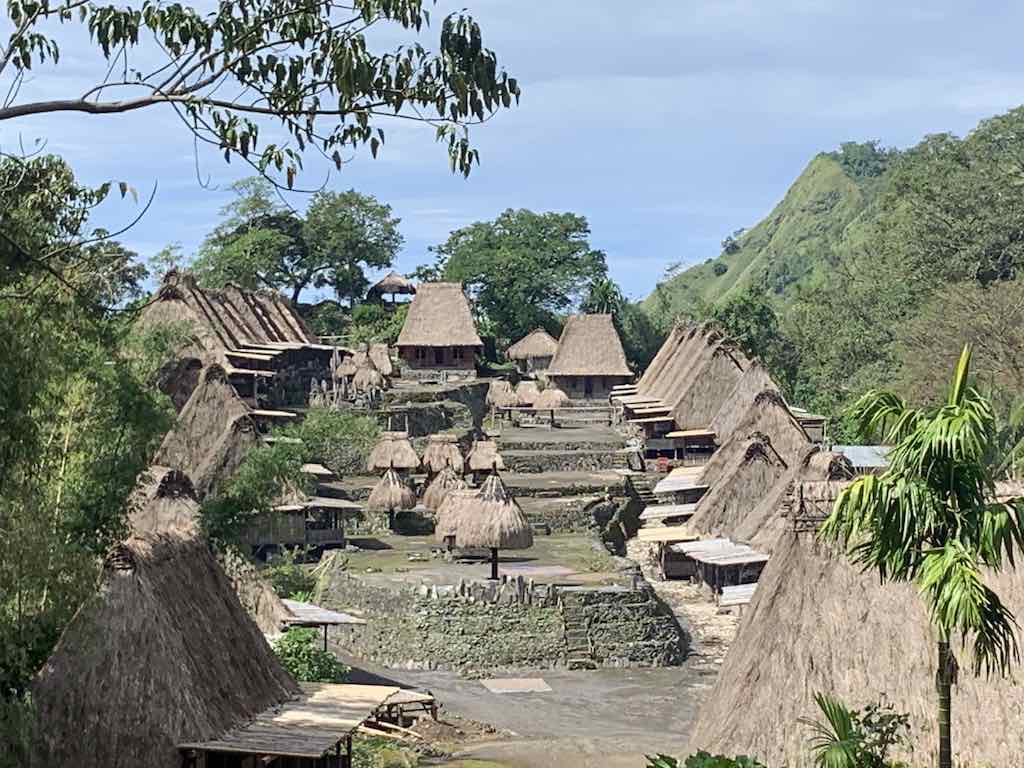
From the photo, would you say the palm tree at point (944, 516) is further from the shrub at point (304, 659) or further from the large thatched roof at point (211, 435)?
the large thatched roof at point (211, 435)

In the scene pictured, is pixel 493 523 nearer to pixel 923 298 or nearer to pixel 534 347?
pixel 923 298

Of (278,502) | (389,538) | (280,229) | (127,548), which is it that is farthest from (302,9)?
(280,229)

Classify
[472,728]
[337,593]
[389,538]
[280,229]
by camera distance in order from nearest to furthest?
1. [472,728]
2. [337,593]
3. [389,538]
4. [280,229]

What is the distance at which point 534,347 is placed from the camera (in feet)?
209

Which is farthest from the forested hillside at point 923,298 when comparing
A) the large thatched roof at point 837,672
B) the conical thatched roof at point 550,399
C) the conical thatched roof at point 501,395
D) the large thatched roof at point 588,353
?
the large thatched roof at point 837,672

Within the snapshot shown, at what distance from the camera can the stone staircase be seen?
27.5 m

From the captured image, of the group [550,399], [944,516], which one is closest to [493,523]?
[944,516]

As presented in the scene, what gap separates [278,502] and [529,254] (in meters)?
35.3

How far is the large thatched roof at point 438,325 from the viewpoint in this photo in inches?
2253

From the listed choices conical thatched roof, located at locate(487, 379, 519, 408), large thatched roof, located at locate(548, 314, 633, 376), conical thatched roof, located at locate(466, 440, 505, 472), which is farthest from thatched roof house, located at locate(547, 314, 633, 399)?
conical thatched roof, located at locate(466, 440, 505, 472)

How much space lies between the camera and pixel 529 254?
67875mm

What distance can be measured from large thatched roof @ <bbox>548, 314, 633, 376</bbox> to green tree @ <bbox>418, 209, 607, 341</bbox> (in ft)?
23.1

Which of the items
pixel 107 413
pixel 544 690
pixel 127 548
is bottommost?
pixel 544 690

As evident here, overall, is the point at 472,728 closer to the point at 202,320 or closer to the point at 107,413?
the point at 107,413
